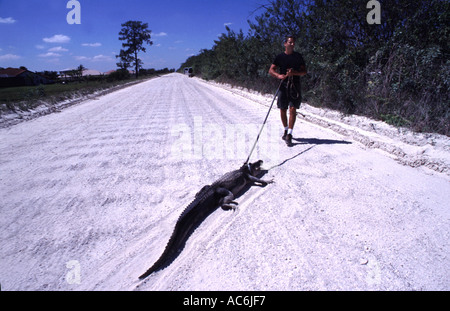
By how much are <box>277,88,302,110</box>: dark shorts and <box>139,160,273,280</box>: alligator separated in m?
2.01

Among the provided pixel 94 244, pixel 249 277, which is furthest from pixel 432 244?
pixel 94 244

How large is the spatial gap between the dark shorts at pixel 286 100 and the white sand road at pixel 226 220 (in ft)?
3.10

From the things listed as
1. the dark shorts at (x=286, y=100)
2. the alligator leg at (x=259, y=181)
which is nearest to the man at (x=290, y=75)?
the dark shorts at (x=286, y=100)

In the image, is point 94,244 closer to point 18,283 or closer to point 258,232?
point 18,283

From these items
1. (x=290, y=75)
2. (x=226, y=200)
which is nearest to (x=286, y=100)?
(x=290, y=75)

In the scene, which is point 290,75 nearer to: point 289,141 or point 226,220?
point 289,141

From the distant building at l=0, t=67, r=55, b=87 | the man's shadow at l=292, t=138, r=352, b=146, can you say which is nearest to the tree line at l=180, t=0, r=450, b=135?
the man's shadow at l=292, t=138, r=352, b=146

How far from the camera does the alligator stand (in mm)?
2454

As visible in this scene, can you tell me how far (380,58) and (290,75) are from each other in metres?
4.67

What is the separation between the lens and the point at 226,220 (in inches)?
121

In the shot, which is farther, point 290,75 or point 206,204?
point 290,75

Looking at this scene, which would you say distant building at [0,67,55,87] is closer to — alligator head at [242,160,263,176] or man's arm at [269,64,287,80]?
man's arm at [269,64,287,80]

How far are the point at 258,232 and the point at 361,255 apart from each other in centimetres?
105

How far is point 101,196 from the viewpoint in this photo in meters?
3.59
